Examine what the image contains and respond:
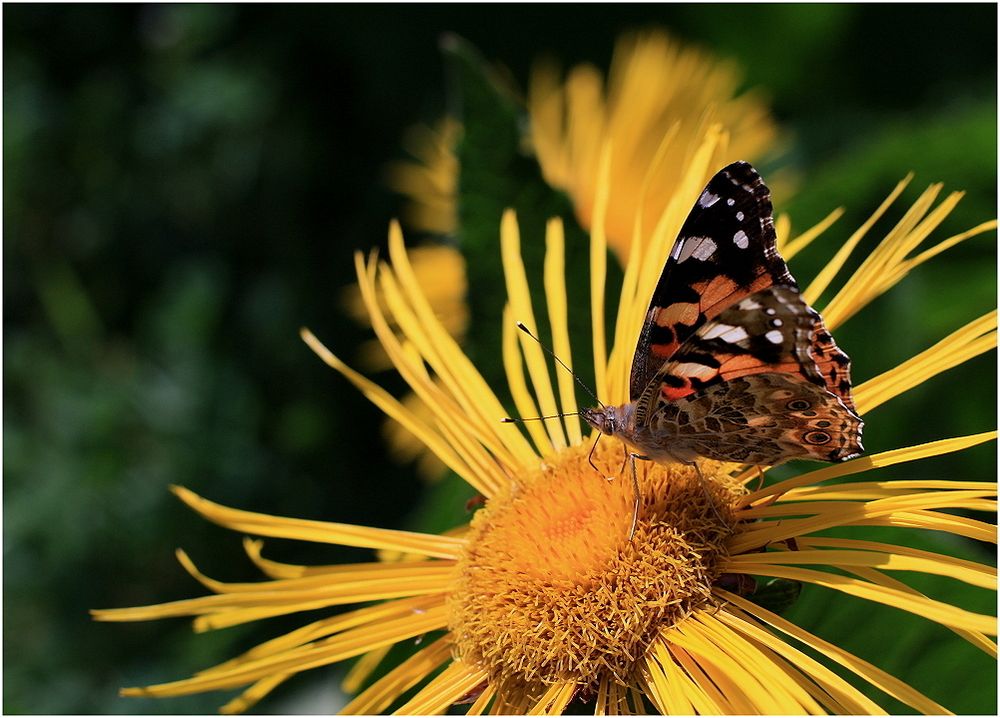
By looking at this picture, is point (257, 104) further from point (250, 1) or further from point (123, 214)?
point (123, 214)

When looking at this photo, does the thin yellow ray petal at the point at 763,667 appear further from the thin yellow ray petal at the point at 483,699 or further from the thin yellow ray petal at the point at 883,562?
the thin yellow ray petal at the point at 483,699

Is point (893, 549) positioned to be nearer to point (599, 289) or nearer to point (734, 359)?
point (734, 359)

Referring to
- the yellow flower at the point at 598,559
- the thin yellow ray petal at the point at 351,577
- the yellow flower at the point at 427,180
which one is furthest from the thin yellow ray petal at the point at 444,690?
the yellow flower at the point at 427,180

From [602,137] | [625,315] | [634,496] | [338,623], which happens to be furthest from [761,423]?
[602,137]

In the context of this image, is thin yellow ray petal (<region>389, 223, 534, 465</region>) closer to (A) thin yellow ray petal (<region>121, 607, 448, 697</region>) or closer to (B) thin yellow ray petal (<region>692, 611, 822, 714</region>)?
(A) thin yellow ray petal (<region>121, 607, 448, 697</region>)

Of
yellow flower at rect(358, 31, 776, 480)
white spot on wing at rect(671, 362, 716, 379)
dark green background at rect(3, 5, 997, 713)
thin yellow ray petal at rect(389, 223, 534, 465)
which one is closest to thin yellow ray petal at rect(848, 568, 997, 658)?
white spot on wing at rect(671, 362, 716, 379)

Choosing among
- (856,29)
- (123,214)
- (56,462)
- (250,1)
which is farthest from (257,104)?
(856,29)
